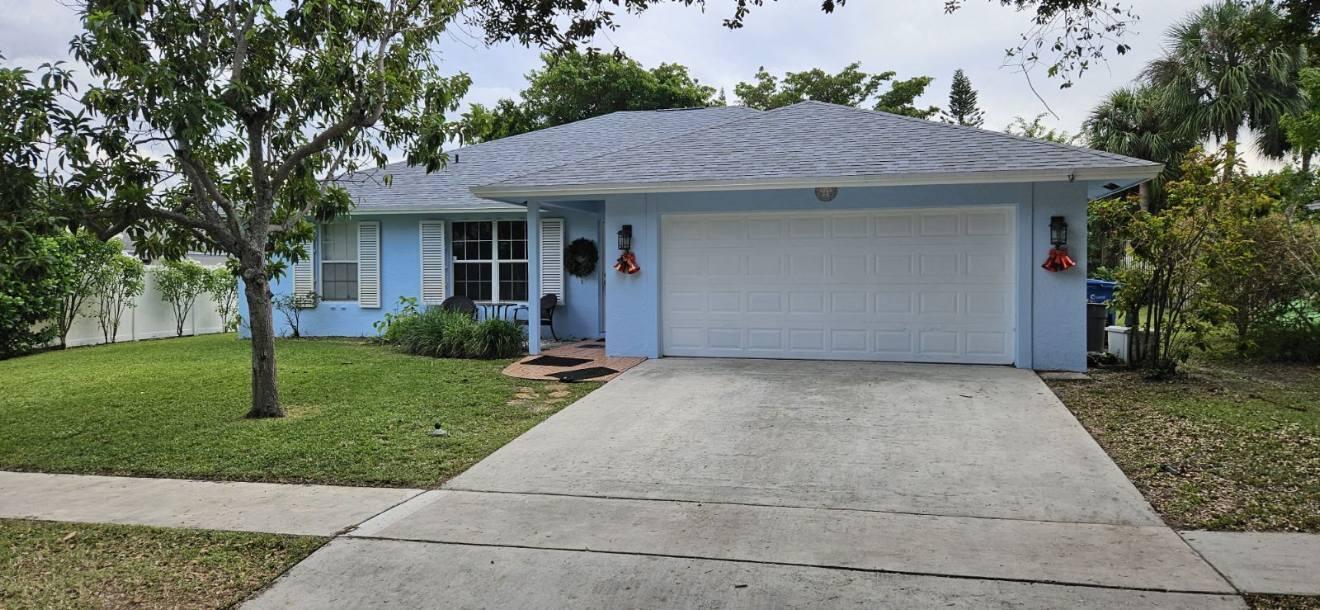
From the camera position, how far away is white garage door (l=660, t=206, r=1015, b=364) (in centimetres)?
1059

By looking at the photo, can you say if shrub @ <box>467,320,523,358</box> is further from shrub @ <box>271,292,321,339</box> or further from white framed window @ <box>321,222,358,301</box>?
shrub @ <box>271,292,321,339</box>

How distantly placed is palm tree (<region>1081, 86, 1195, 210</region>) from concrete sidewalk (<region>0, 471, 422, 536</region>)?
75.0 ft

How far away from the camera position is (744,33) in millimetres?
6402

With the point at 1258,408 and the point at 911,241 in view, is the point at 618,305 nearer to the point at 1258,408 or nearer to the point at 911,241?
the point at 911,241

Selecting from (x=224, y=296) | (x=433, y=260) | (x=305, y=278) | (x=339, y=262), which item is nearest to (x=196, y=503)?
(x=433, y=260)


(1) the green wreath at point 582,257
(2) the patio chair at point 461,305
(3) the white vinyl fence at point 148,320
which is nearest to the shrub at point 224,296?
(3) the white vinyl fence at point 148,320

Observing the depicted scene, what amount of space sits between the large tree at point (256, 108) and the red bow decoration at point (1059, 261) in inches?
281

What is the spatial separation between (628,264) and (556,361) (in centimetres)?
168

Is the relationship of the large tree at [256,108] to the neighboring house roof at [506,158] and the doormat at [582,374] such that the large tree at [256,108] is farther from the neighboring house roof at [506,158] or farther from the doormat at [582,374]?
the neighboring house roof at [506,158]

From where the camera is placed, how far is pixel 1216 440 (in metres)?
6.64

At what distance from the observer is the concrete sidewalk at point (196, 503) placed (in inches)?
192

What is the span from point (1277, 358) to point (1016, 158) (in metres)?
5.18

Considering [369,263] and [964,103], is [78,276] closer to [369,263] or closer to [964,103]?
[369,263]

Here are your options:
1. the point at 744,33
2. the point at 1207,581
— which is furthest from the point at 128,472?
the point at 1207,581
